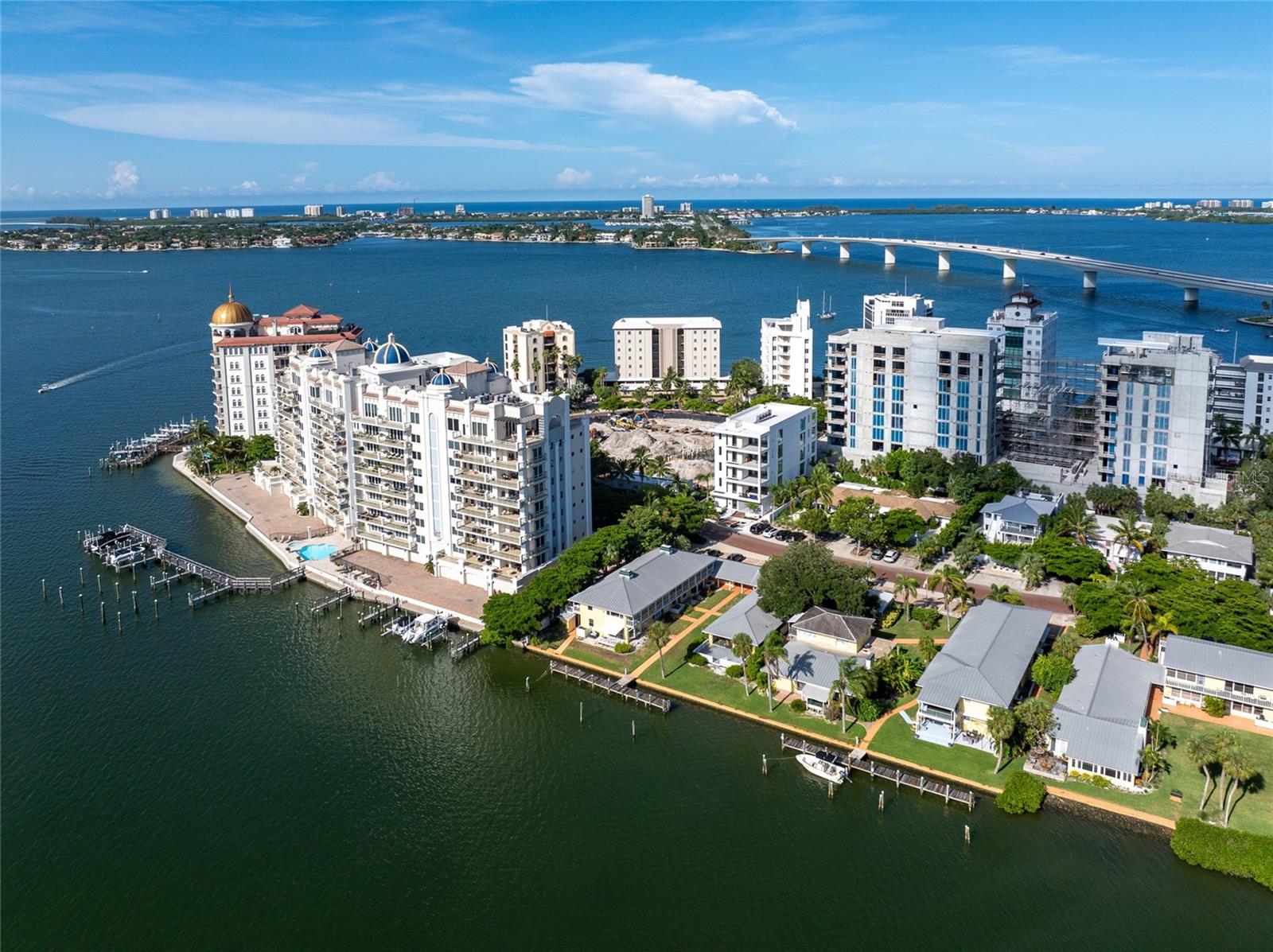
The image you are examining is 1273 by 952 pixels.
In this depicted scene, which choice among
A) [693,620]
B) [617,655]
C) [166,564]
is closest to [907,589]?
[693,620]

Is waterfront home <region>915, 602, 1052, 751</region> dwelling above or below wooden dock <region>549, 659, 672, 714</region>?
above

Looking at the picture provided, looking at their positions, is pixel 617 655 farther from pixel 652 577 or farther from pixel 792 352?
pixel 792 352

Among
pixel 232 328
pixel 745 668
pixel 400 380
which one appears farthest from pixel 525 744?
pixel 232 328

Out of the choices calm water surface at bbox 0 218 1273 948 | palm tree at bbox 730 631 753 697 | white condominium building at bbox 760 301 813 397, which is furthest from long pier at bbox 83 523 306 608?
white condominium building at bbox 760 301 813 397

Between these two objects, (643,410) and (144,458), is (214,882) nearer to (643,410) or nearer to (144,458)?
(144,458)

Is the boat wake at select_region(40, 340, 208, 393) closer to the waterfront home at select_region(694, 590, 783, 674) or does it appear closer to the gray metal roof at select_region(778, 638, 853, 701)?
the waterfront home at select_region(694, 590, 783, 674)
